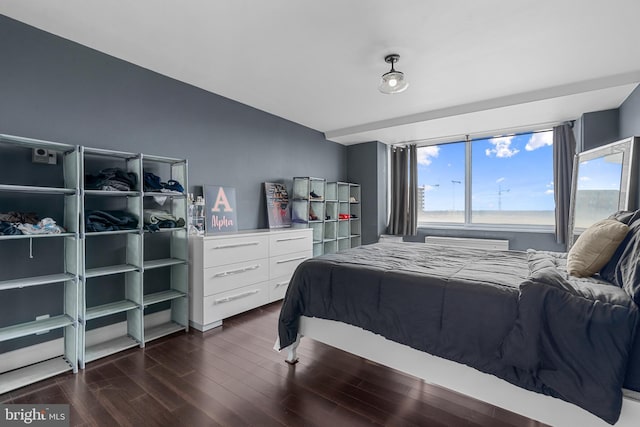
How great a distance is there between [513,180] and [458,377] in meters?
4.03

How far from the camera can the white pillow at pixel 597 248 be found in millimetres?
1614

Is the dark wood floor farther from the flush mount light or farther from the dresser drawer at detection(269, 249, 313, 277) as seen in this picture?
the flush mount light

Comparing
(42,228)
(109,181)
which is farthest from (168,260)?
(42,228)

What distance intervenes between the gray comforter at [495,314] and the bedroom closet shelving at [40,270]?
1604mm

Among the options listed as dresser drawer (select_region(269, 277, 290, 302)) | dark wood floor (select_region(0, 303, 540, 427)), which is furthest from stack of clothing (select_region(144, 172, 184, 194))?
dresser drawer (select_region(269, 277, 290, 302))

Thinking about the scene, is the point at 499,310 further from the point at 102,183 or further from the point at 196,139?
the point at 196,139

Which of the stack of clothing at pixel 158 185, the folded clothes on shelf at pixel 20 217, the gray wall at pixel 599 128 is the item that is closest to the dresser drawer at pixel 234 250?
the stack of clothing at pixel 158 185

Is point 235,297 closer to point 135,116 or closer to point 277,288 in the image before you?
point 277,288

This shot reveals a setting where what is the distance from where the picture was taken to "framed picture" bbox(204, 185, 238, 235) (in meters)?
3.24

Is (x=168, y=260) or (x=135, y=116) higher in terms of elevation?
(x=135, y=116)

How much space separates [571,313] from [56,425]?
8.69 feet

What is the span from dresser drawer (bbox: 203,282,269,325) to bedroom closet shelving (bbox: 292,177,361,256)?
127 cm

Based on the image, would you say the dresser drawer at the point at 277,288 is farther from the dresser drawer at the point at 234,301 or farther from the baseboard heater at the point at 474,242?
the baseboard heater at the point at 474,242

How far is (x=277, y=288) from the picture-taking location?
11.5 ft
